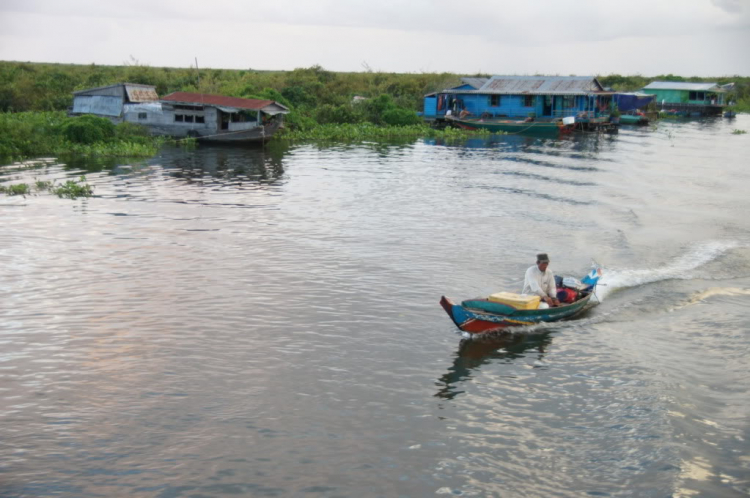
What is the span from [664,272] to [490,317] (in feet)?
26.7

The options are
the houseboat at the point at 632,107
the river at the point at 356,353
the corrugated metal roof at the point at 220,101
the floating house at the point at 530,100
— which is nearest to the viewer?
the river at the point at 356,353

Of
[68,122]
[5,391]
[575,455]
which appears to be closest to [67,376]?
[5,391]

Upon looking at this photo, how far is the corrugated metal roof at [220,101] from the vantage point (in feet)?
A: 145

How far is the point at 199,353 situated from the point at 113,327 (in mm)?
2415

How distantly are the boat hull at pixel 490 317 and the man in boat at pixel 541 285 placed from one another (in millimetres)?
303

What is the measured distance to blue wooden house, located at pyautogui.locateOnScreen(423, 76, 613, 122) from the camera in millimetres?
62469

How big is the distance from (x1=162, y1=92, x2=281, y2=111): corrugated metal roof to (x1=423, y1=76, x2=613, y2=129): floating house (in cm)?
2400

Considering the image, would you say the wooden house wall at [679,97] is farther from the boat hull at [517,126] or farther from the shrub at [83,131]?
the shrub at [83,131]

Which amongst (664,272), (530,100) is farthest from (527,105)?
(664,272)

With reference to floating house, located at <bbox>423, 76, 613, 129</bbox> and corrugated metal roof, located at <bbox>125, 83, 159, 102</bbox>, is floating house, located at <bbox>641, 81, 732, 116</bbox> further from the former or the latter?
corrugated metal roof, located at <bbox>125, 83, 159, 102</bbox>

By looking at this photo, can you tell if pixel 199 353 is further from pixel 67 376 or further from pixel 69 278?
pixel 69 278

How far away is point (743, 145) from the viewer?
52.3 m

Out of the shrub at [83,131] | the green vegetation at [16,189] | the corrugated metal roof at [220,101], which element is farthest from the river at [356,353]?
the corrugated metal roof at [220,101]

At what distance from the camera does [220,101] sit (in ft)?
148
